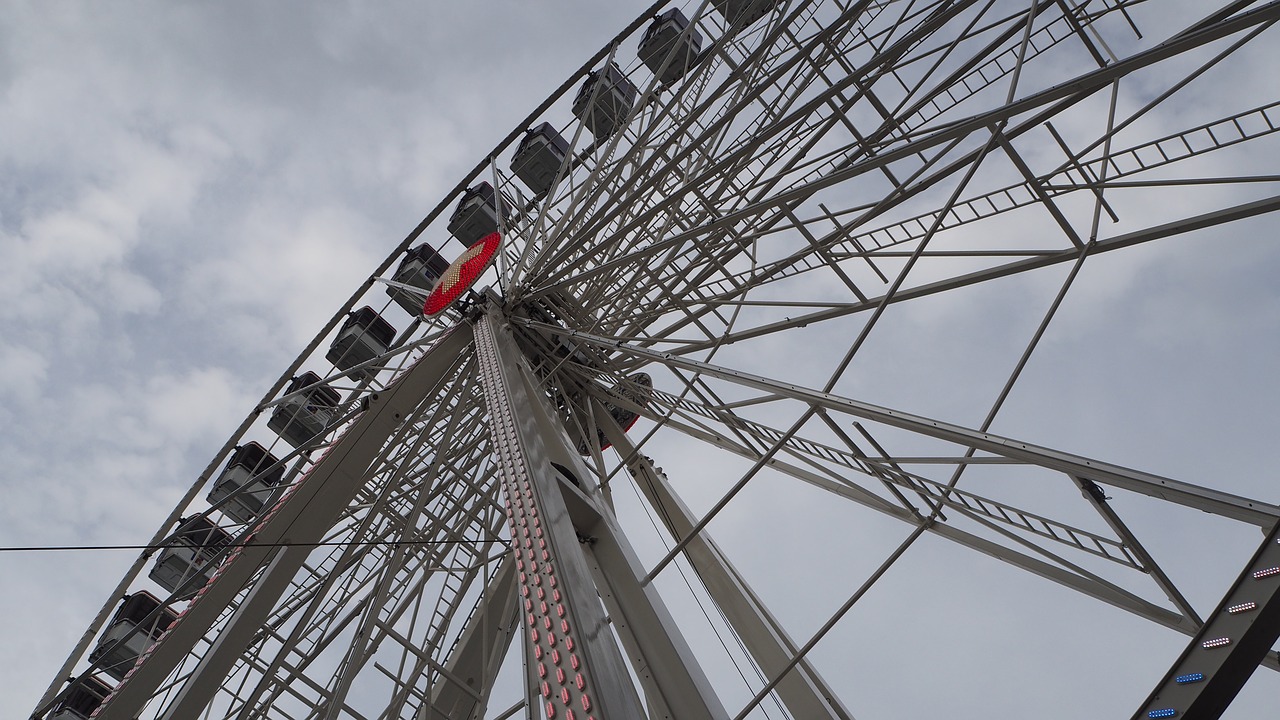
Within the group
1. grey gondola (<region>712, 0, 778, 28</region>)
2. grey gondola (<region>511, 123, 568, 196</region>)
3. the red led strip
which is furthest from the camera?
grey gondola (<region>511, 123, 568, 196</region>)

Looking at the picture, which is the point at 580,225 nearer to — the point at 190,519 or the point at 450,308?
the point at 450,308

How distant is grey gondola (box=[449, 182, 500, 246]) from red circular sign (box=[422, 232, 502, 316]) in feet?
16.7

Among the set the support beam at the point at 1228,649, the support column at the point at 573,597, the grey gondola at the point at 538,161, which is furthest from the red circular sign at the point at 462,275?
the support beam at the point at 1228,649

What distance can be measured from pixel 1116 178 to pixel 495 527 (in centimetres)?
860

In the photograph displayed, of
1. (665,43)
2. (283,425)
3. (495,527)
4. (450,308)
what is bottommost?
(283,425)

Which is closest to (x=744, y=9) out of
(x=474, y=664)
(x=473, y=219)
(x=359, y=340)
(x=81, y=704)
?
(x=473, y=219)

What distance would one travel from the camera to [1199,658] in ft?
12.5

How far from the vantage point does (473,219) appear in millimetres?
20172

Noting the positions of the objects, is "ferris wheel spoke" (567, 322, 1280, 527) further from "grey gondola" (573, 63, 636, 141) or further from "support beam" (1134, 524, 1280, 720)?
"grey gondola" (573, 63, 636, 141)

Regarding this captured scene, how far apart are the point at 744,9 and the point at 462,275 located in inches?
250

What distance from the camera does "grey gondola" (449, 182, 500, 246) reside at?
66.1 ft

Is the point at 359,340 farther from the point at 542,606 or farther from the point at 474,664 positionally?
the point at 542,606

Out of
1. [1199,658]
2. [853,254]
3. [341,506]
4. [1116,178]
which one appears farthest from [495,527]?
[1199,658]

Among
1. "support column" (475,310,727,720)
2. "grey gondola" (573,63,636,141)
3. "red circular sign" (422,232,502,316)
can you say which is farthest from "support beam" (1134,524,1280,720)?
"grey gondola" (573,63,636,141)
